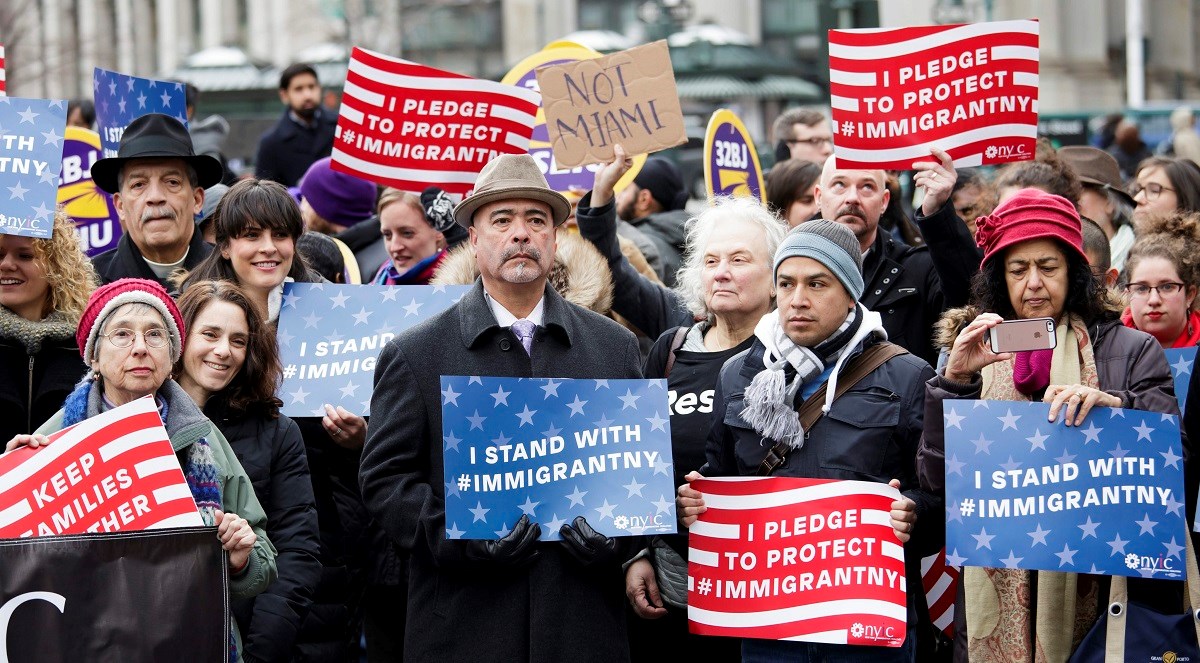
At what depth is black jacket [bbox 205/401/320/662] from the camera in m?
5.24

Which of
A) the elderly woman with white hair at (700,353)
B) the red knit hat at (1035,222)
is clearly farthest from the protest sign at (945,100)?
the red knit hat at (1035,222)

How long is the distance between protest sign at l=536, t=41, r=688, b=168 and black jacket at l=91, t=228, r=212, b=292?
1471 mm

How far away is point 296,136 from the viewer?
12.4m

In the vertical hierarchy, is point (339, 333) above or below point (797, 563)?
above

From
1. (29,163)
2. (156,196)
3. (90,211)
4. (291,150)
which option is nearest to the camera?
(29,163)

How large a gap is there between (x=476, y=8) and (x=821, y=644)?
5253 cm

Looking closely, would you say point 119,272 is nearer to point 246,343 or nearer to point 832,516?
point 246,343

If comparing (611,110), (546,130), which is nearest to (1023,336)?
(611,110)

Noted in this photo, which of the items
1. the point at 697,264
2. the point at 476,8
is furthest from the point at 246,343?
the point at 476,8

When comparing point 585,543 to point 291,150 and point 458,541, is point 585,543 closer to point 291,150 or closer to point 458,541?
point 458,541

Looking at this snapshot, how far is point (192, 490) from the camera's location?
494 centimetres

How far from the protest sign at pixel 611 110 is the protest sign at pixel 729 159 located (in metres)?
0.99

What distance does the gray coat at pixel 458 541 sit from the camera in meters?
4.93

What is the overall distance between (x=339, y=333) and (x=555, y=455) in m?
Answer: 1.74
